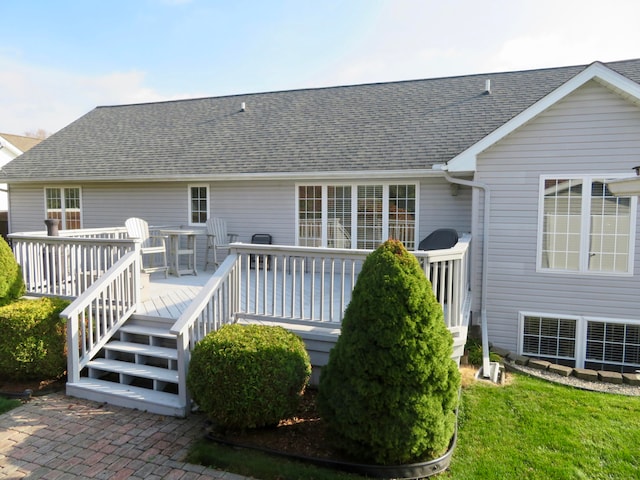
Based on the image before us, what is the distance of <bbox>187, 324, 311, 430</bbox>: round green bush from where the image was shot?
11.8ft

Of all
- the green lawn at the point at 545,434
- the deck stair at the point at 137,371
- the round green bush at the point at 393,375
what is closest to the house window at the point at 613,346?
the green lawn at the point at 545,434

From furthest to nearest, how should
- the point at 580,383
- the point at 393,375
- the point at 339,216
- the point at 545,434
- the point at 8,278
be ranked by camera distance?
the point at 339,216 → the point at 8,278 → the point at 580,383 → the point at 545,434 → the point at 393,375

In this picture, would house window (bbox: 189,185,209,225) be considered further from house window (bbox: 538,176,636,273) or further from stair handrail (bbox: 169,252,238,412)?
house window (bbox: 538,176,636,273)

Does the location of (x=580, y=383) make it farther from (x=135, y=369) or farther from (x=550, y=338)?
(x=135, y=369)

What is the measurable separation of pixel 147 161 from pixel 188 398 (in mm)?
8160

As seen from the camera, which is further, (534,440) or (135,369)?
(135,369)

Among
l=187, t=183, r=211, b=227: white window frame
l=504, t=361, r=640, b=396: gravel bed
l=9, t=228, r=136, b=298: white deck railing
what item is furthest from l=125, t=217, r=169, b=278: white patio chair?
l=504, t=361, r=640, b=396: gravel bed

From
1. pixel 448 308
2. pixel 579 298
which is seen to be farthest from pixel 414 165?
pixel 448 308

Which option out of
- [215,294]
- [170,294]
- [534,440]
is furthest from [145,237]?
[534,440]

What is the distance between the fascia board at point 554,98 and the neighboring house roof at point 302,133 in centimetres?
7

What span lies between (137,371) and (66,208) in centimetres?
907

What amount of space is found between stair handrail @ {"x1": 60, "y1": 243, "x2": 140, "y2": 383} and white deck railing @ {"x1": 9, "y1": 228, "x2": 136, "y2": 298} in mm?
495

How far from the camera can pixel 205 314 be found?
466 centimetres

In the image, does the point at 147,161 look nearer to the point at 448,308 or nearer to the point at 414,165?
the point at 414,165
